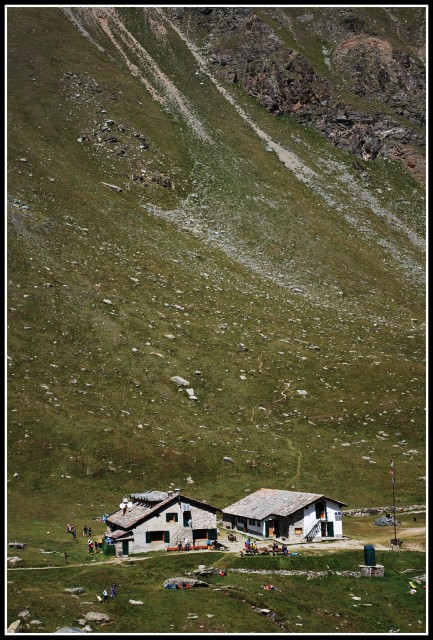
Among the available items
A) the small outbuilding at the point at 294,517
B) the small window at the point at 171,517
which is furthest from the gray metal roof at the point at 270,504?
the small window at the point at 171,517

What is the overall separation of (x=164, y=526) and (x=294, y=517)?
461 inches

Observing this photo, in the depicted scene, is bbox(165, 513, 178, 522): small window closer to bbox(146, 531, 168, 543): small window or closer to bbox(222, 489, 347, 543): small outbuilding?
bbox(146, 531, 168, 543): small window

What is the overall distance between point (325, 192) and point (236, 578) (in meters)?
152

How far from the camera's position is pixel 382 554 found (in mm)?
57062

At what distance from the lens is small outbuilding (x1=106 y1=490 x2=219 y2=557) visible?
199ft

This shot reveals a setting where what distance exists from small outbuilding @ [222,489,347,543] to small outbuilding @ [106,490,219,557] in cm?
566

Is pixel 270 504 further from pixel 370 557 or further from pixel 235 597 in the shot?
pixel 235 597

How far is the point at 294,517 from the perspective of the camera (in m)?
65.1

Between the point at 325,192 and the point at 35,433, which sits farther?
the point at 325,192

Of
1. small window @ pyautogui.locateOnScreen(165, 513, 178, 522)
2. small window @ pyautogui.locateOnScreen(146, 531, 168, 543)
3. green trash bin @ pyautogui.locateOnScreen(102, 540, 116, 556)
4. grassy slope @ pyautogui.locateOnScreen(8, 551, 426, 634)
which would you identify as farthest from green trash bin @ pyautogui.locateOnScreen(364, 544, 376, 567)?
green trash bin @ pyautogui.locateOnScreen(102, 540, 116, 556)

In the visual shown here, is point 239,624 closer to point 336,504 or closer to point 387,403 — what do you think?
point 336,504

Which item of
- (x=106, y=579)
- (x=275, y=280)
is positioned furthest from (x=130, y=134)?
(x=106, y=579)

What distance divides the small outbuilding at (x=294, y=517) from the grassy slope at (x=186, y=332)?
10417 mm

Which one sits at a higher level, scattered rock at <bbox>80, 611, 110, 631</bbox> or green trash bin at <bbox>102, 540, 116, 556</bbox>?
green trash bin at <bbox>102, 540, 116, 556</bbox>
